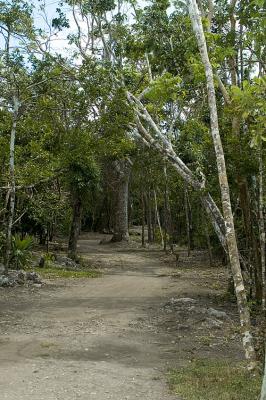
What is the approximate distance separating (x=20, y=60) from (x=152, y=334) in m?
8.62

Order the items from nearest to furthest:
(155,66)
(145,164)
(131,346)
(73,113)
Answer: (131,346) → (155,66) → (73,113) → (145,164)

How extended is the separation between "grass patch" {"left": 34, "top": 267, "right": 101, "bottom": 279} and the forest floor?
62 centimetres

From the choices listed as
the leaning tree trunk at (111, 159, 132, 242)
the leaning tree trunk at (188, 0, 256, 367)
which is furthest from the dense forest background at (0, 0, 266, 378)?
the leaning tree trunk at (111, 159, 132, 242)

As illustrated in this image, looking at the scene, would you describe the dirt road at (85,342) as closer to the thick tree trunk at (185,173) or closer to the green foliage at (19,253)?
the green foliage at (19,253)

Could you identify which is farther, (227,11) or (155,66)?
(155,66)

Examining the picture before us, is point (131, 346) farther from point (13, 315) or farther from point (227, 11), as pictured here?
point (227, 11)

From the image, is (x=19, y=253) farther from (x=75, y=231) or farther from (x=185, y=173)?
(x=185, y=173)

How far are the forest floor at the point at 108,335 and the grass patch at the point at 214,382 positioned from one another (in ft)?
0.73

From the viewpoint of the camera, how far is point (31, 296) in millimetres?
13172

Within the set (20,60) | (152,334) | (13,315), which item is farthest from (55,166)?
(152,334)

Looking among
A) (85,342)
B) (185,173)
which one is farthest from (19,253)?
(85,342)

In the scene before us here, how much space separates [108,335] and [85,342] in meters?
0.74

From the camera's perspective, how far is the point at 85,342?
29.1 feet

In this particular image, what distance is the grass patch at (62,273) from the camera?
16.9 metres
